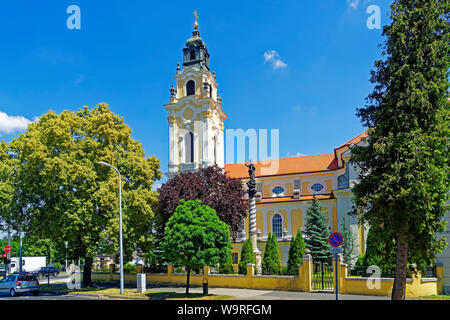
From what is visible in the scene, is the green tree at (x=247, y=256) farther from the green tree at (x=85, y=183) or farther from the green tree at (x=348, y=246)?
the green tree at (x=348, y=246)

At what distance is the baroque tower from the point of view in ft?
165

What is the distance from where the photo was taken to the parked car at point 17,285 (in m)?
22.6

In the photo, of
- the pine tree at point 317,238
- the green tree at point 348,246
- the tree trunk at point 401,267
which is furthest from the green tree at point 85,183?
the green tree at point 348,246

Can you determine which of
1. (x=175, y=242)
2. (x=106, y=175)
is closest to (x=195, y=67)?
(x=106, y=175)

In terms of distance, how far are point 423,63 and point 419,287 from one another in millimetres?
11161

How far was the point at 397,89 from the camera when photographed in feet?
49.5

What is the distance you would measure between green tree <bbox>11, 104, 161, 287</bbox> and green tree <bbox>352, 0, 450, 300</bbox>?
15645mm

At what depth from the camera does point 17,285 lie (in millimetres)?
22578

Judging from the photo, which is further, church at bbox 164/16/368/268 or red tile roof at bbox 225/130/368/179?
red tile roof at bbox 225/130/368/179

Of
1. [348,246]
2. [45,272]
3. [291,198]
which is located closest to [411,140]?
[348,246]

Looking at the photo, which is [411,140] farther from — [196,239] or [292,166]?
[292,166]

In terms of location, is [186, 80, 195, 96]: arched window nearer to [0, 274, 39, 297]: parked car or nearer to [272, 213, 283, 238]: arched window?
[272, 213, 283, 238]: arched window

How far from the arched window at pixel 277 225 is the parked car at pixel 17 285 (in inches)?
1197

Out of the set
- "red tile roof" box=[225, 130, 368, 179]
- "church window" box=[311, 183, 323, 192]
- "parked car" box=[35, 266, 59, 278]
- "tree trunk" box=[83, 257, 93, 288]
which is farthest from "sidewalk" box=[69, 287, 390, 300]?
"parked car" box=[35, 266, 59, 278]
